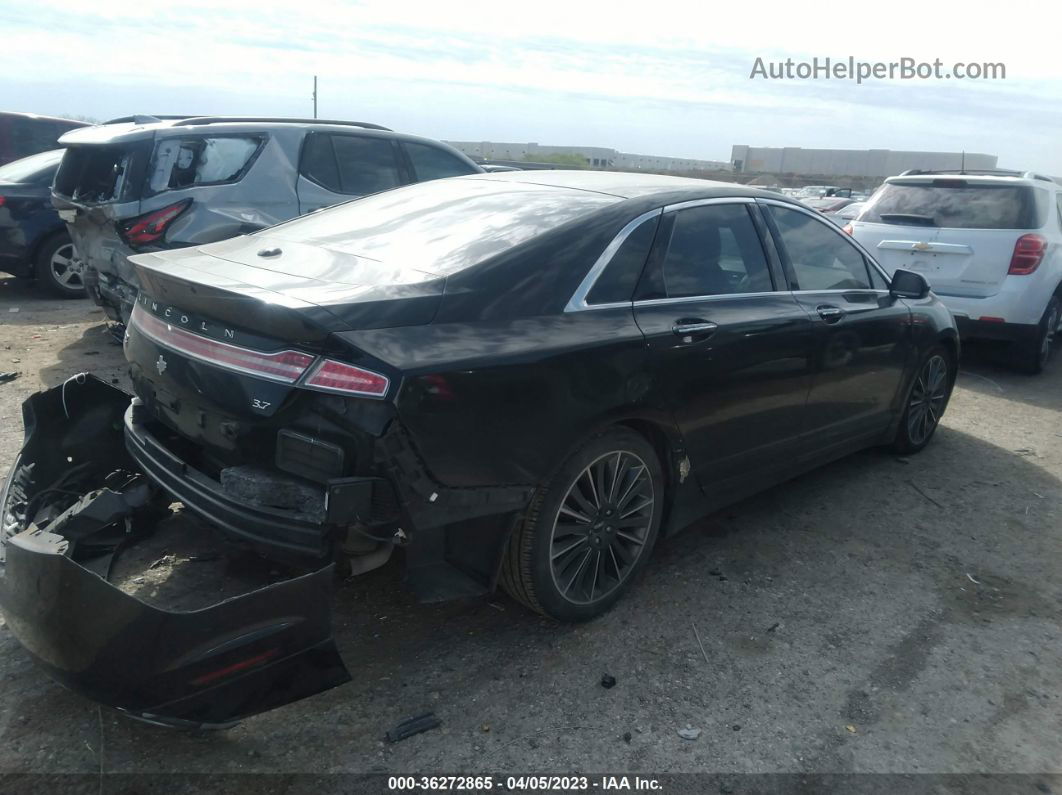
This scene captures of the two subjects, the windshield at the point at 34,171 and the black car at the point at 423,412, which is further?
the windshield at the point at 34,171

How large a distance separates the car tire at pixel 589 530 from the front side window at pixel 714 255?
757 millimetres

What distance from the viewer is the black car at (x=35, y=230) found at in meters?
8.64

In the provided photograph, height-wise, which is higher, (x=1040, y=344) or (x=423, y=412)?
(x=423, y=412)

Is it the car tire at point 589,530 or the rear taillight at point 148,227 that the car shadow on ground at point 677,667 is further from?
the rear taillight at point 148,227

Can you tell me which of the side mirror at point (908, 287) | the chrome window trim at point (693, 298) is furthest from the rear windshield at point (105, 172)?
the side mirror at point (908, 287)

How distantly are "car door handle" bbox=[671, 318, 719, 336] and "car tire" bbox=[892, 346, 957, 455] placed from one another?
2.36 metres

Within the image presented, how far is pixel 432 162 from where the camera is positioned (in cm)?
787

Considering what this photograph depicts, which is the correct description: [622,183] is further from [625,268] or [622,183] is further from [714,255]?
[625,268]

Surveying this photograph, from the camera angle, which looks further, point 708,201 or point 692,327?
point 708,201

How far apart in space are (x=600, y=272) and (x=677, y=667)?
1.54 m

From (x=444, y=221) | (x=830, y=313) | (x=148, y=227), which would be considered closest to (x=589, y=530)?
(x=444, y=221)

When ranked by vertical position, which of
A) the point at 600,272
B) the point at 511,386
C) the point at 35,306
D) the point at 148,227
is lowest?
the point at 35,306

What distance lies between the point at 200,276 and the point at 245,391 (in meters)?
0.57

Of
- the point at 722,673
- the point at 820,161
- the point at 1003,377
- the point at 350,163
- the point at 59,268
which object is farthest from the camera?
the point at 820,161
